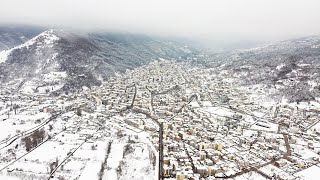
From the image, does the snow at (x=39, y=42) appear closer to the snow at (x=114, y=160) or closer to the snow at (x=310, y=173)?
the snow at (x=114, y=160)

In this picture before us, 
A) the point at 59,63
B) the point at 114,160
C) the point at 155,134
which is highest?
the point at 59,63

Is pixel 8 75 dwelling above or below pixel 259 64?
below

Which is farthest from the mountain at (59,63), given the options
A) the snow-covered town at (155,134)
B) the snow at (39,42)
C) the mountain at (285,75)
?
the mountain at (285,75)

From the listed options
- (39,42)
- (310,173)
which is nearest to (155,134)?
(310,173)

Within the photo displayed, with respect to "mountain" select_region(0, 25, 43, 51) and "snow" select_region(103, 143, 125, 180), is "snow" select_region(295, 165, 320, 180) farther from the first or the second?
"mountain" select_region(0, 25, 43, 51)

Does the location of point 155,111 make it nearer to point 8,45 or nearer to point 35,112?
point 35,112

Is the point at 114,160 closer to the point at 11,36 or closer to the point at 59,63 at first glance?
the point at 59,63

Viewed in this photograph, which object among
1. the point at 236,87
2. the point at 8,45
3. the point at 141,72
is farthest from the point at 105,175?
the point at 8,45

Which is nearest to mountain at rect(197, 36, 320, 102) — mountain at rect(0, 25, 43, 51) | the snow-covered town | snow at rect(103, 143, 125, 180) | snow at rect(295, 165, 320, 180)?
the snow-covered town
